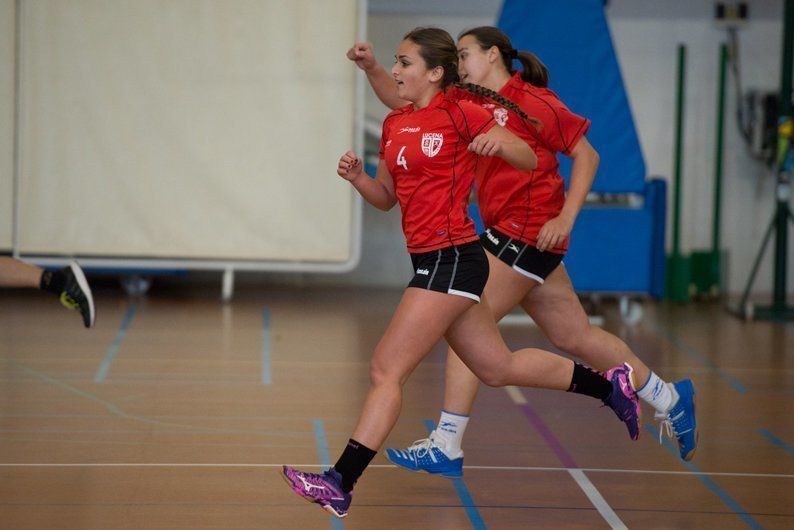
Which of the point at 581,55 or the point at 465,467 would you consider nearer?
the point at 465,467

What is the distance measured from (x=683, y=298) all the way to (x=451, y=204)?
22.2 ft

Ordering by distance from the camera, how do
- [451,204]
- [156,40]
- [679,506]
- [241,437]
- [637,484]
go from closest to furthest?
1. [451,204]
2. [679,506]
3. [637,484]
4. [241,437]
5. [156,40]

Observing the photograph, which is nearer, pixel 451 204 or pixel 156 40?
pixel 451 204

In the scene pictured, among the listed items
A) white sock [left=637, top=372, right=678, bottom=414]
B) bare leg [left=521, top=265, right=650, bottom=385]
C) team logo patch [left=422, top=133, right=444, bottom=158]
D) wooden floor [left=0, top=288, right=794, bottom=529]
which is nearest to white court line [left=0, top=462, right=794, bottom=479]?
wooden floor [left=0, top=288, right=794, bottom=529]

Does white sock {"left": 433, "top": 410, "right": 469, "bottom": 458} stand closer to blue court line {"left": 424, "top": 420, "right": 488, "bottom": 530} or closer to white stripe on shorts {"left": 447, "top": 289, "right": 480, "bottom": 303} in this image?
blue court line {"left": 424, "top": 420, "right": 488, "bottom": 530}

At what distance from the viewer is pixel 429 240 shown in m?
3.31

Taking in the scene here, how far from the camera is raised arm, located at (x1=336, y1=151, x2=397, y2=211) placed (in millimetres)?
3387

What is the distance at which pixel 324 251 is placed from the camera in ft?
28.9

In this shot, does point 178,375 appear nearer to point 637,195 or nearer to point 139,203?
point 139,203

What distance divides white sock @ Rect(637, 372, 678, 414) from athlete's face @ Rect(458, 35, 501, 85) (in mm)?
1189

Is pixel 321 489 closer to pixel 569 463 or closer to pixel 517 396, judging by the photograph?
pixel 569 463

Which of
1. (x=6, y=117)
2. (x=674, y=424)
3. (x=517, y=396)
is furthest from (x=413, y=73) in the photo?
(x=6, y=117)

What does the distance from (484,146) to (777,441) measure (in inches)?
88.8

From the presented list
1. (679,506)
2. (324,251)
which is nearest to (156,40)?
(324,251)
